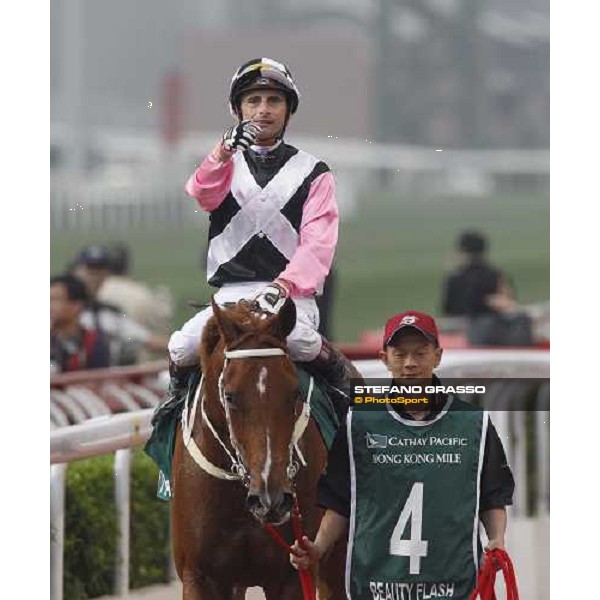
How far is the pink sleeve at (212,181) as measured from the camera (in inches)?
197

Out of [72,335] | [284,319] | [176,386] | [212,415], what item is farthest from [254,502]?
[72,335]

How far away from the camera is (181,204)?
707 cm

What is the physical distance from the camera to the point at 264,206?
198 inches

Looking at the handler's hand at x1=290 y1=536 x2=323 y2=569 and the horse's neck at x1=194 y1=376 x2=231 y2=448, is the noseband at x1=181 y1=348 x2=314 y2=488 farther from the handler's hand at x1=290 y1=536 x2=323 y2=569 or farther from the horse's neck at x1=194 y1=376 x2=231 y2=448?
the handler's hand at x1=290 y1=536 x2=323 y2=569

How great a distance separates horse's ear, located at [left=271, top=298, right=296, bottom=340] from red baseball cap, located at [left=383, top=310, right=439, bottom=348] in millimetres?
262

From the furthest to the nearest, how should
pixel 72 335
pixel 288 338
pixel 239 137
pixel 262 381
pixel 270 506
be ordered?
pixel 72 335 < pixel 239 137 < pixel 288 338 < pixel 262 381 < pixel 270 506

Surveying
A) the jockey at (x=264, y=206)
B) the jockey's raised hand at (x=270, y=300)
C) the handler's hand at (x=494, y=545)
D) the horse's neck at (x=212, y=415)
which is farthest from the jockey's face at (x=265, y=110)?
the handler's hand at (x=494, y=545)

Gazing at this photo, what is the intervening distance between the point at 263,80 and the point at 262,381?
95 cm

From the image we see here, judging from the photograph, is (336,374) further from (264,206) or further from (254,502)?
(254,502)

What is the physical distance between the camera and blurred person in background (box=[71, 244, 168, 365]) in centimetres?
737
